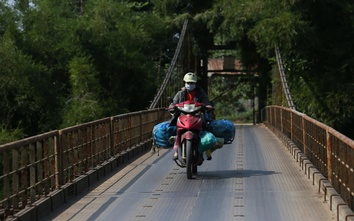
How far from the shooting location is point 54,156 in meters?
8.38

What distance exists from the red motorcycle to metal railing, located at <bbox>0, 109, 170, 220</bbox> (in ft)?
4.20

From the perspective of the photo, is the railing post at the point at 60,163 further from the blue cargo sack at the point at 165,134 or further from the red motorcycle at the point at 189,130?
the blue cargo sack at the point at 165,134

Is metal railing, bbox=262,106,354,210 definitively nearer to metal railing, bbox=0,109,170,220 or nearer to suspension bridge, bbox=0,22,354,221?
suspension bridge, bbox=0,22,354,221

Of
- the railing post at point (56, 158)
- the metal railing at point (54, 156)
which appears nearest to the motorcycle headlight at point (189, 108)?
the metal railing at point (54, 156)

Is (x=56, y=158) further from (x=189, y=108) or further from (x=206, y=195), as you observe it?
(x=189, y=108)

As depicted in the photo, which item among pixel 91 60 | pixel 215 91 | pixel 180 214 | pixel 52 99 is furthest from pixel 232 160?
pixel 215 91

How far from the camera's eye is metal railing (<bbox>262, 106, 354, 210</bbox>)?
21.9 ft

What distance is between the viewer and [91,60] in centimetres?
3038

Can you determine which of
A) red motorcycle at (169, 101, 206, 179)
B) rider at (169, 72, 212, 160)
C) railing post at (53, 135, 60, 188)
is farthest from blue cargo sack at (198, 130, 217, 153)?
railing post at (53, 135, 60, 188)

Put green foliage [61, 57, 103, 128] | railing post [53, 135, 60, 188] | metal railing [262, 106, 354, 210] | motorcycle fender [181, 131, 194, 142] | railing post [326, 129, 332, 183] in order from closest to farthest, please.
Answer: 1. metal railing [262, 106, 354, 210]
2. railing post [326, 129, 332, 183]
3. railing post [53, 135, 60, 188]
4. motorcycle fender [181, 131, 194, 142]
5. green foliage [61, 57, 103, 128]

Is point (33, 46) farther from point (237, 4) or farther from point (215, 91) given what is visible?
point (215, 91)

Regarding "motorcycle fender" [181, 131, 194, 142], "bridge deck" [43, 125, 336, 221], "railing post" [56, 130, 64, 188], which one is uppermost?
"motorcycle fender" [181, 131, 194, 142]

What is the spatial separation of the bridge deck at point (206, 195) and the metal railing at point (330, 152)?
0.28 metres

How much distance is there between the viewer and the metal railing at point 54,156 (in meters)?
6.77
